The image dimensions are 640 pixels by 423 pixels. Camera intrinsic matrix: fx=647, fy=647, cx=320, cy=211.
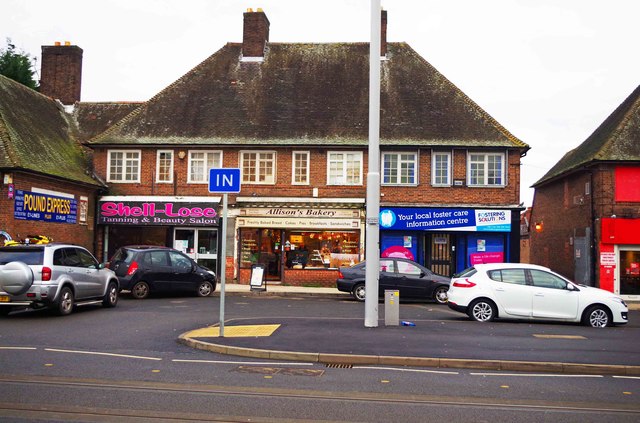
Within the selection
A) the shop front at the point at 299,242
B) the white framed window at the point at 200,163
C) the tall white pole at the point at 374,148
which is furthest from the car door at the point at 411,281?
the white framed window at the point at 200,163

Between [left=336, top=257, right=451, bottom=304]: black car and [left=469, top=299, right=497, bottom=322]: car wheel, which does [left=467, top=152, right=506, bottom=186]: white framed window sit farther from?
[left=469, top=299, right=497, bottom=322]: car wheel

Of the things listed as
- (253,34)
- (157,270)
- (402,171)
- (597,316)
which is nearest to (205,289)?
(157,270)

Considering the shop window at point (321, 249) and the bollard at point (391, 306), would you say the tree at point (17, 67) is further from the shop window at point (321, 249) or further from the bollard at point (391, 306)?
the bollard at point (391, 306)

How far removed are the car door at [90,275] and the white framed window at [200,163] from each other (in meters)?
11.4

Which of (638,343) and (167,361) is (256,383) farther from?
(638,343)

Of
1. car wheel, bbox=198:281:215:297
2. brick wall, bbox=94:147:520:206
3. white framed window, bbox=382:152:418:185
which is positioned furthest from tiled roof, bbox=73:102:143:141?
white framed window, bbox=382:152:418:185

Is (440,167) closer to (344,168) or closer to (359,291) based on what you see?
(344,168)

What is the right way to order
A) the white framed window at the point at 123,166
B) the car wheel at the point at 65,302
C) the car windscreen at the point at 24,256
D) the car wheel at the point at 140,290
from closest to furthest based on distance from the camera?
the car windscreen at the point at 24,256 → the car wheel at the point at 65,302 → the car wheel at the point at 140,290 → the white framed window at the point at 123,166

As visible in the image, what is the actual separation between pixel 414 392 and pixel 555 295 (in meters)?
8.77

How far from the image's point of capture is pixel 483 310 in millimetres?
15852

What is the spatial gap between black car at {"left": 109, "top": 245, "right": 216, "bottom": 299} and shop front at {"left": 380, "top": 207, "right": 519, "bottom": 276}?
875cm

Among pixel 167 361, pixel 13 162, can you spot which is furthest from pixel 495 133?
pixel 167 361

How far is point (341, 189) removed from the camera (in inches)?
1086

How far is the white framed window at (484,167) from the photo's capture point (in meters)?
27.3
